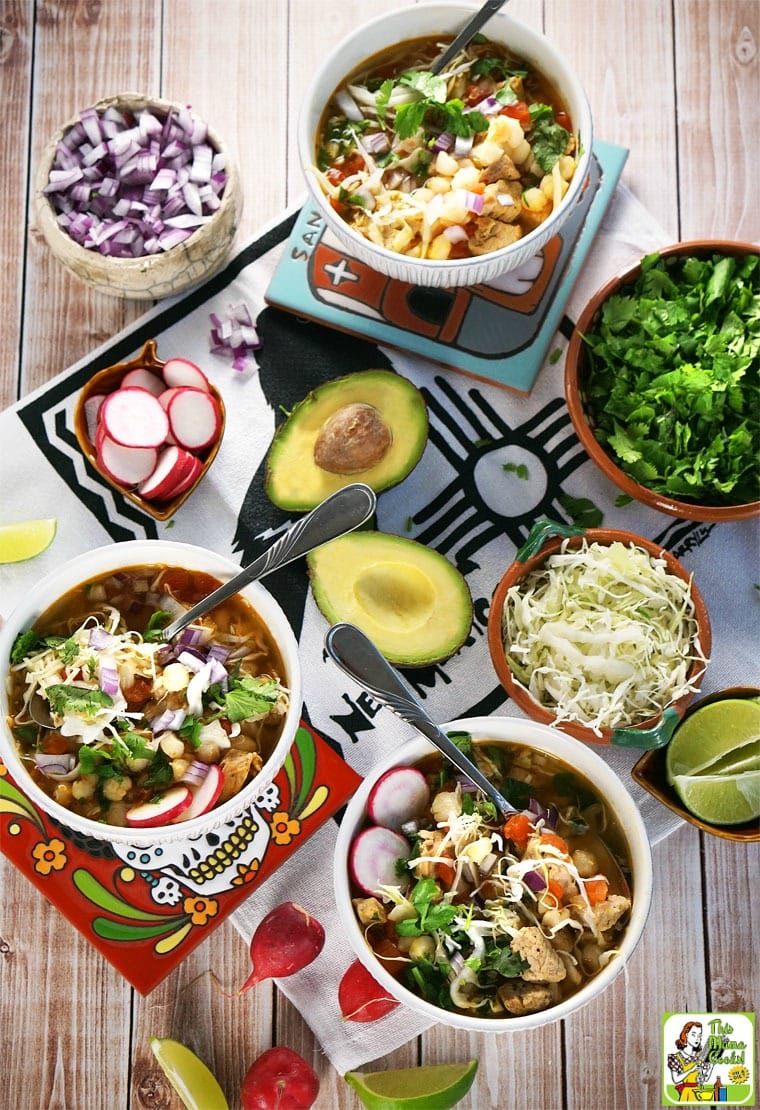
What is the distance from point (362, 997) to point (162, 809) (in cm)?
73

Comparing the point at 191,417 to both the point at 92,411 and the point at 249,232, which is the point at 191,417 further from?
the point at 249,232

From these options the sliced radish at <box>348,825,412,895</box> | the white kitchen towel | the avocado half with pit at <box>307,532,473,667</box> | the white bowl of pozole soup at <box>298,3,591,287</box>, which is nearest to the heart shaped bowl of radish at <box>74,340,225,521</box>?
the white kitchen towel

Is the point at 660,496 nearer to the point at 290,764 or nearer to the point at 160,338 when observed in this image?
the point at 290,764

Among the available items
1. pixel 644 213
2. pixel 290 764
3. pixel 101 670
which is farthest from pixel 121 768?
pixel 644 213

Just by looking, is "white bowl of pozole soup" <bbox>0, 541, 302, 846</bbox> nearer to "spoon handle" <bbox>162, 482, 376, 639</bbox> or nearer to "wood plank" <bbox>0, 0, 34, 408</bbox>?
"spoon handle" <bbox>162, 482, 376, 639</bbox>

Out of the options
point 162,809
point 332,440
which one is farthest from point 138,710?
point 332,440

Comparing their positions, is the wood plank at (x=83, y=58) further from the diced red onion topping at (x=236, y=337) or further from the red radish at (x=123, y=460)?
the red radish at (x=123, y=460)

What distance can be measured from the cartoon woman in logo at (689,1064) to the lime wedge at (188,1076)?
1121mm

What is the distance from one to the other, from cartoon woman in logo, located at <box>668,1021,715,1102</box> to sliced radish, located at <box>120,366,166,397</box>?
207cm

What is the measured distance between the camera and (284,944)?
2648 mm

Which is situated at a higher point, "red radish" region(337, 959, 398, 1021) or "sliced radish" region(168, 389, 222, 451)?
"sliced radish" region(168, 389, 222, 451)

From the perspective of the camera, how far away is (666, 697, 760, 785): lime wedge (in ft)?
8.36

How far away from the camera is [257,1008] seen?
2.84 metres

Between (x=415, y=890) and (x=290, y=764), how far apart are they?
19.8 inches
